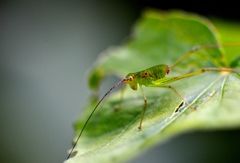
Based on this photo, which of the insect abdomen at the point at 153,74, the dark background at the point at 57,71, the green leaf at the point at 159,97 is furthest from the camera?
the dark background at the point at 57,71

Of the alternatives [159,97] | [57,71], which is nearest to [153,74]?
[159,97]

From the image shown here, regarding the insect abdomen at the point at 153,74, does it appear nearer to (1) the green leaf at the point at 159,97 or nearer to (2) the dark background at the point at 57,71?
(1) the green leaf at the point at 159,97

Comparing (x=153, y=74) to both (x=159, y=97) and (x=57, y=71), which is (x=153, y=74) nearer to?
(x=159, y=97)

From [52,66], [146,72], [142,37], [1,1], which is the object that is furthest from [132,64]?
[1,1]

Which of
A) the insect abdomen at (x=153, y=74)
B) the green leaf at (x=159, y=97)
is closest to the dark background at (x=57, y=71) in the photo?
the green leaf at (x=159, y=97)

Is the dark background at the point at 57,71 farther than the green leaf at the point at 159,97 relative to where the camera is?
Yes

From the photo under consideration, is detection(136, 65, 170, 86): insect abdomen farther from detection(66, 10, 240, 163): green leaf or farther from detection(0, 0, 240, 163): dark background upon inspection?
detection(0, 0, 240, 163): dark background

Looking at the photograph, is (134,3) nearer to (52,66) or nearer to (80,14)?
(80,14)

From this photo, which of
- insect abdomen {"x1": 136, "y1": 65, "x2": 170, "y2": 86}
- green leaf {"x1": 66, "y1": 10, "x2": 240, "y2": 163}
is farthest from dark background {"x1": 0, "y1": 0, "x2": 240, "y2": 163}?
insect abdomen {"x1": 136, "y1": 65, "x2": 170, "y2": 86}
